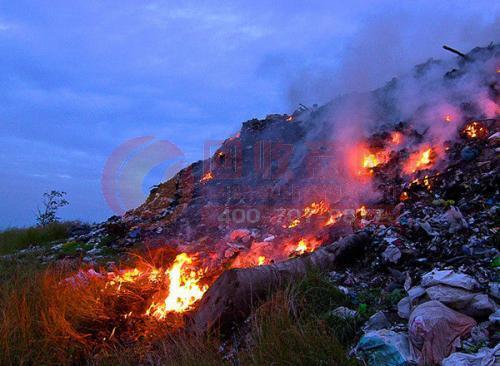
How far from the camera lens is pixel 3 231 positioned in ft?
40.2

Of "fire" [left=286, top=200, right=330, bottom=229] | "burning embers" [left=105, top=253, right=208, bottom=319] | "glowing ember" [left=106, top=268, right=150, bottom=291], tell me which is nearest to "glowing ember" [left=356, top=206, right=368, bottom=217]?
"fire" [left=286, top=200, right=330, bottom=229]

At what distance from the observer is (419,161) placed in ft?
23.9

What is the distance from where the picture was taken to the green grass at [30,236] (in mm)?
10758

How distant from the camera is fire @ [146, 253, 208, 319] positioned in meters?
4.70

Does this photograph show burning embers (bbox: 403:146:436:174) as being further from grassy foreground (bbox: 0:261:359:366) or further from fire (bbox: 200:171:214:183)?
fire (bbox: 200:171:214:183)

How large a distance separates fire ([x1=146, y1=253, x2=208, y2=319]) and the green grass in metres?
6.91

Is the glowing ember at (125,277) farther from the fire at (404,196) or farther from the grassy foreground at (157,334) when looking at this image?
the fire at (404,196)

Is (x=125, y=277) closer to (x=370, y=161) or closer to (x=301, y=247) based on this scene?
(x=301, y=247)

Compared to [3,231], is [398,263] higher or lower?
lower

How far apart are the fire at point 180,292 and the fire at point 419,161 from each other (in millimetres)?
4117

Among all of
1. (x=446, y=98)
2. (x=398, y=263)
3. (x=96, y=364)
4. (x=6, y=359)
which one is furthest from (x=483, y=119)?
(x=6, y=359)

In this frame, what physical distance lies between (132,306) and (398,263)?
2934 millimetres

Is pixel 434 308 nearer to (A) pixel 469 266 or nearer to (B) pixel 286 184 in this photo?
(A) pixel 469 266

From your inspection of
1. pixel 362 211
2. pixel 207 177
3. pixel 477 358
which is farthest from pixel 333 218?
pixel 207 177
